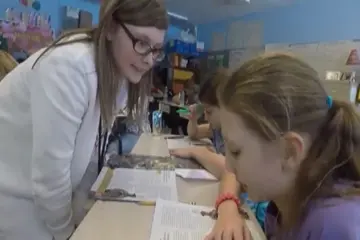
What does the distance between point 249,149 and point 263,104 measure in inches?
3.4

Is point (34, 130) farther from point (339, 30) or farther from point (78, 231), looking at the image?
point (339, 30)

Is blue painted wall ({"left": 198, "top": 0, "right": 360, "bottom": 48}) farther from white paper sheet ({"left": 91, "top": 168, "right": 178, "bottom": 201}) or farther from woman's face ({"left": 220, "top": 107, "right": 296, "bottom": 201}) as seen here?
woman's face ({"left": 220, "top": 107, "right": 296, "bottom": 201})

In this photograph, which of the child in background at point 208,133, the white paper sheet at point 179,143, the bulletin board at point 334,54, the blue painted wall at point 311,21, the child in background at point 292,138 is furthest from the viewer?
the blue painted wall at point 311,21

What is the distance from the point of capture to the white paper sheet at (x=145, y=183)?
1.01m

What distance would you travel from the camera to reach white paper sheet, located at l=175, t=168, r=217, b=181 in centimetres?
124

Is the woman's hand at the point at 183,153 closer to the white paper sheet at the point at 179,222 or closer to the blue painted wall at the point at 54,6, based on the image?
the white paper sheet at the point at 179,222

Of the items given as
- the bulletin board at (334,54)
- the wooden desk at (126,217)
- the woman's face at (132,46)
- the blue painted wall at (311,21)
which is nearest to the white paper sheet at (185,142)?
the wooden desk at (126,217)

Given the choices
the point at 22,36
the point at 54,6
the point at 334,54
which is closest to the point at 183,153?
the point at 22,36

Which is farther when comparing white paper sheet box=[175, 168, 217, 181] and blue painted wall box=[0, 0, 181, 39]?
blue painted wall box=[0, 0, 181, 39]

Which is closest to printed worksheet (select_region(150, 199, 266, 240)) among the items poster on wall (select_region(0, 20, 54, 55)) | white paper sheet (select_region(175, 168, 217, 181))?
white paper sheet (select_region(175, 168, 217, 181))

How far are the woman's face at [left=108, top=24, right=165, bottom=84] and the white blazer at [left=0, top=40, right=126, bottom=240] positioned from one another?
81 millimetres

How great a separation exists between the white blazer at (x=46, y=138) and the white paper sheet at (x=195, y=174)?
0.39m

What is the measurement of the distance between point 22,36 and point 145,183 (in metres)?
2.70

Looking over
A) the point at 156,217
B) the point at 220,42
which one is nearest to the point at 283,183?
the point at 156,217
